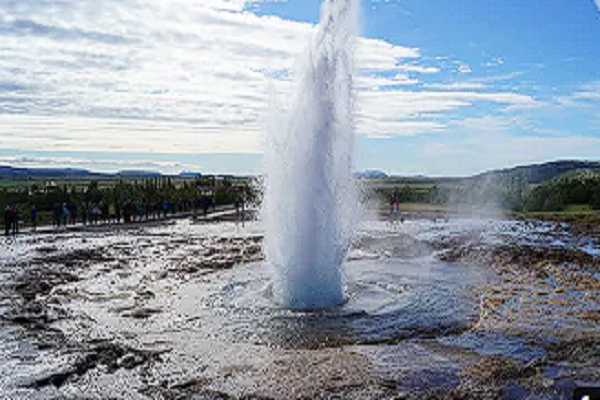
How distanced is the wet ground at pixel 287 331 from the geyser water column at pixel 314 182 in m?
0.88

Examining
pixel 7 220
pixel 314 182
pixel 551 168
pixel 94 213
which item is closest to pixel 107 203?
pixel 94 213

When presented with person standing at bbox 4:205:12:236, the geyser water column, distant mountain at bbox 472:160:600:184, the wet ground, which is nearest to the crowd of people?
person standing at bbox 4:205:12:236

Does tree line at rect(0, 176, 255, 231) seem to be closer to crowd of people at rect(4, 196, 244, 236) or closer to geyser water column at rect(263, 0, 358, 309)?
crowd of people at rect(4, 196, 244, 236)

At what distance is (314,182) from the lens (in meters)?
13.9

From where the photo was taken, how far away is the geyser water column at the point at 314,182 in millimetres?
13910

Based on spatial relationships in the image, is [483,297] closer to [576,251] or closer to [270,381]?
[270,381]

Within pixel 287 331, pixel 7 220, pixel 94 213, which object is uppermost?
pixel 287 331

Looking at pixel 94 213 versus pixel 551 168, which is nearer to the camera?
pixel 94 213

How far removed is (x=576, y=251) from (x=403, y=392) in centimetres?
2068

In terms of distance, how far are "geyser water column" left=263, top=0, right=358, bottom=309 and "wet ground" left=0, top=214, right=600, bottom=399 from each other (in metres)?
0.88

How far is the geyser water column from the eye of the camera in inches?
548

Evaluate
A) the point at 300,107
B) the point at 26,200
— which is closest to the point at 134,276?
the point at 300,107

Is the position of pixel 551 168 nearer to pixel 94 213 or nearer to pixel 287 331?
pixel 94 213

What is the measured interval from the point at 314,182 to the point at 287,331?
397cm
